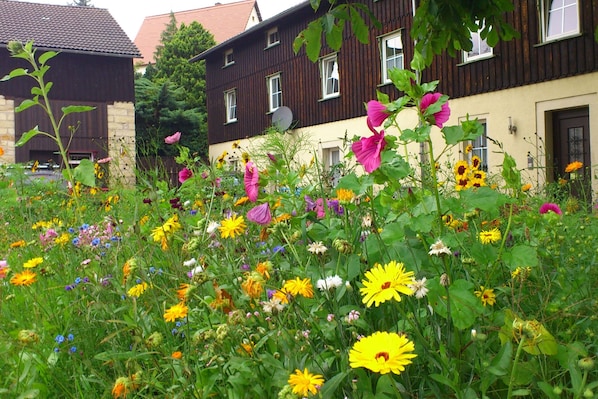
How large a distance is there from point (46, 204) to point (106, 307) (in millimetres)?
3693

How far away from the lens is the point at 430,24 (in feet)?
11.9

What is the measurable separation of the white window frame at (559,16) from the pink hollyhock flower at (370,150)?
10.8 m

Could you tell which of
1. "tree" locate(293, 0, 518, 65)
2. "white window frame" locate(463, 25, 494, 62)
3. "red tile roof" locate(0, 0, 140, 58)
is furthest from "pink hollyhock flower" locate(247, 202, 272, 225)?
"red tile roof" locate(0, 0, 140, 58)

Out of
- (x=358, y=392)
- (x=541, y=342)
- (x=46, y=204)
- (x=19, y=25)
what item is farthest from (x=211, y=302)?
(x=19, y=25)

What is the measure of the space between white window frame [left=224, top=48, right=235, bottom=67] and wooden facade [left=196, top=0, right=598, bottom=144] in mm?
182

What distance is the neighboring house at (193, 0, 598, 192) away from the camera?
10.9m

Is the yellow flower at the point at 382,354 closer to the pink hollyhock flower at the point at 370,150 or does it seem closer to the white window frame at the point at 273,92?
the pink hollyhock flower at the point at 370,150

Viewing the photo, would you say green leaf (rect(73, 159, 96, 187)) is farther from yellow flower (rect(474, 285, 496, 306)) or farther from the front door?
the front door

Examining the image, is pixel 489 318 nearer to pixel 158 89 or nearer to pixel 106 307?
pixel 106 307

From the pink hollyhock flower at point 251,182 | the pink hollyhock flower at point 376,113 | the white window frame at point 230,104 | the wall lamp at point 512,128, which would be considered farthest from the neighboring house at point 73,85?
the pink hollyhock flower at point 376,113

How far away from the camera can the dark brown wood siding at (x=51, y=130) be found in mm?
20859

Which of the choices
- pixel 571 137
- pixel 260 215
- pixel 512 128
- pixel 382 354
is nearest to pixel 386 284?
pixel 382 354

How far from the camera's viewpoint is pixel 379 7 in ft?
50.0

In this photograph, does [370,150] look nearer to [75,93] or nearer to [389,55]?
[389,55]
